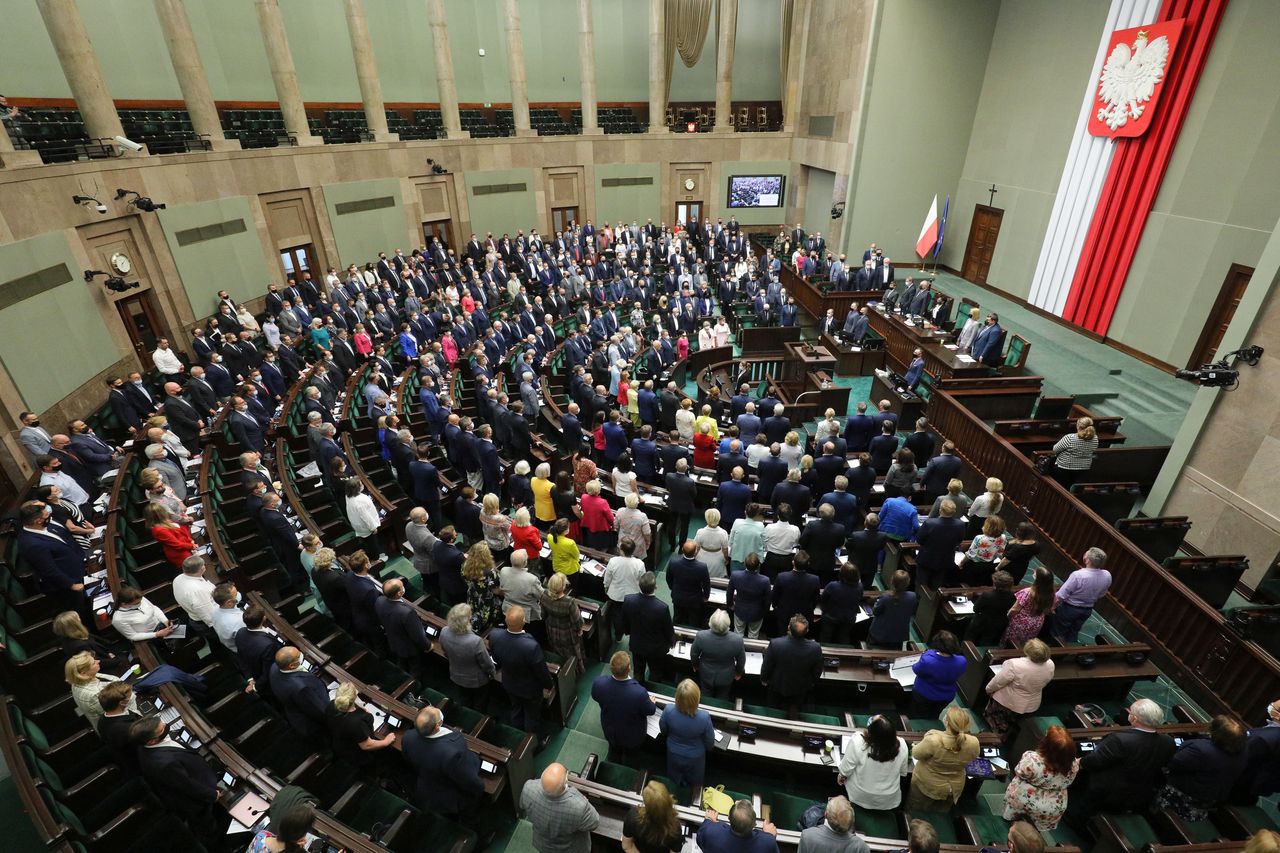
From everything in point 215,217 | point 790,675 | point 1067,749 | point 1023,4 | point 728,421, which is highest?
point 1023,4

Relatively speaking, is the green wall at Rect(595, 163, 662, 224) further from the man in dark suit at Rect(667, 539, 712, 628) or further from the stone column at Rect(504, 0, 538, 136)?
the man in dark suit at Rect(667, 539, 712, 628)

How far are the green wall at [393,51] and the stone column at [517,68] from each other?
3.68 m

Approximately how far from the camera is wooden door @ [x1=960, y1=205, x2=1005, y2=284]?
17.3 m

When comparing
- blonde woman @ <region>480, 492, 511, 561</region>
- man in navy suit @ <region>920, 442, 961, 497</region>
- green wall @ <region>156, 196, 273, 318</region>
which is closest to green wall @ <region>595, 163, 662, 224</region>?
green wall @ <region>156, 196, 273, 318</region>

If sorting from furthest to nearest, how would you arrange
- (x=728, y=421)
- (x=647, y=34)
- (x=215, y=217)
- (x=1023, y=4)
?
(x=647, y=34), (x=1023, y=4), (x=215, y=217), (x=728, y=421)

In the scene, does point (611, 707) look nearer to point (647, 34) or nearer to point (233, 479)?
point (233, 479)

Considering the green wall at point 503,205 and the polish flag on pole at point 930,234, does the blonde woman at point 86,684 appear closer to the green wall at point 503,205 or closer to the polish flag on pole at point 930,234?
the polish flag on pole at point 930,234

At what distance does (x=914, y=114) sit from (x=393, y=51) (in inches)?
719

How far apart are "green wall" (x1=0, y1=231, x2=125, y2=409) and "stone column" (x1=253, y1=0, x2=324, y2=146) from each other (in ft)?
24.8

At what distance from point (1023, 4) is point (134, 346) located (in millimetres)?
22644

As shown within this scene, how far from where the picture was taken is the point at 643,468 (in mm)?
8398

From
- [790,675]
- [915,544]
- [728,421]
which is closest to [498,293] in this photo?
[728,421]

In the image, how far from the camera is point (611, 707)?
432cm

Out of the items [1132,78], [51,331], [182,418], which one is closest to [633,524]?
[182,418]
